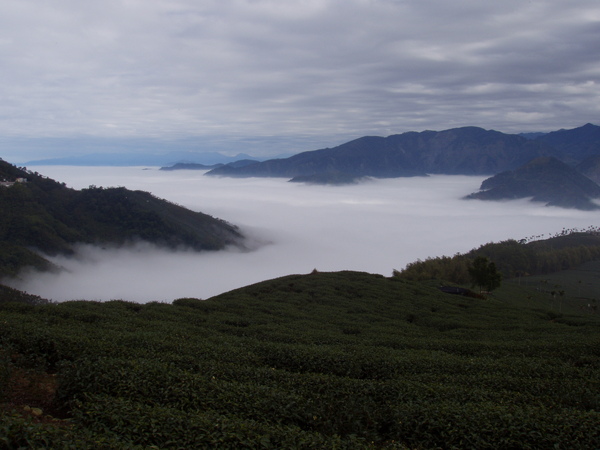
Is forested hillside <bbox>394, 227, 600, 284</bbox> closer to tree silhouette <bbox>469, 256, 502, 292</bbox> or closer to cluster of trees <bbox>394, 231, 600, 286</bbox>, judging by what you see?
cluster of trees <bbox>394, 231, 600, 286</bbox>

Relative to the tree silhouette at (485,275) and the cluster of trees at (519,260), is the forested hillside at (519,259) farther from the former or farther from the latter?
the tree silhouette at (485,275)

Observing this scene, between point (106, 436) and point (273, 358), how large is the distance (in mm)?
8584

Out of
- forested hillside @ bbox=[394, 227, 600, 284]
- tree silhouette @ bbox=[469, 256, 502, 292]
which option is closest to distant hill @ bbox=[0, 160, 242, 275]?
tree silhouette @ bbox=[469, 256, 502, 292]

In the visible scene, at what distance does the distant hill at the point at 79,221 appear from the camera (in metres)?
116

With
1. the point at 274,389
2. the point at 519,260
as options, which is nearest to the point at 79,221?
the point at 519,260

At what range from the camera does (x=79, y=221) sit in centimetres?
14675

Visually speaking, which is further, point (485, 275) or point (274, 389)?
point (485, 275)

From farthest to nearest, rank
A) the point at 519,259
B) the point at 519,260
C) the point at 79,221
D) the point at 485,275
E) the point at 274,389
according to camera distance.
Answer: the point at 79,221, the point at 519,259, the point at 519,260, the point at 485,275, the point at 274,389

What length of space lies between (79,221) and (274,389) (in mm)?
153070

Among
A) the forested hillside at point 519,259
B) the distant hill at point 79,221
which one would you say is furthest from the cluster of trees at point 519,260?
the distant hill at point 79,221

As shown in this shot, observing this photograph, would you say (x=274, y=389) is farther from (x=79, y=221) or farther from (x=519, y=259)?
(x=79, y=221)

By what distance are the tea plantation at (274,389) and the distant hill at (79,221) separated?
290ft

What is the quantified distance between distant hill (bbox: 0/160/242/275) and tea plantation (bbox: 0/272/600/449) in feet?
290

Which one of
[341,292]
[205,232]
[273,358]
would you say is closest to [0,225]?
[205,232]
